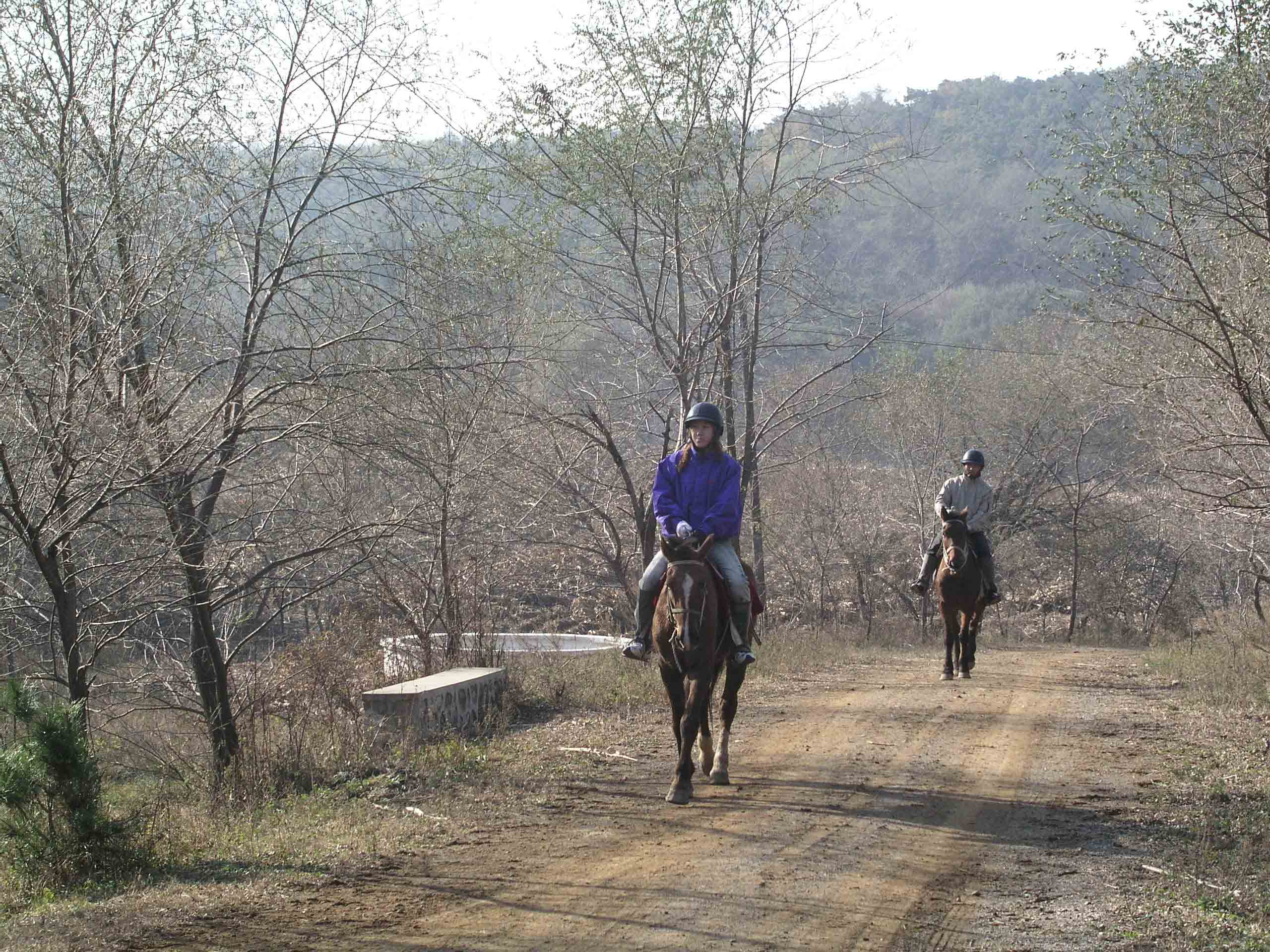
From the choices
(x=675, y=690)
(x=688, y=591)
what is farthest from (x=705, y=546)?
(x=675, y=690)

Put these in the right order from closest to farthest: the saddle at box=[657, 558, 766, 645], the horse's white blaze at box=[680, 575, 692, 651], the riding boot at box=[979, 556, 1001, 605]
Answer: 1. the horse's white blaze at box=[680, 575, 692, 651]
2. the saddle at box=[657, 558, 766, 645]
3. the riding boot at box=[979, 556, 1001, 605]

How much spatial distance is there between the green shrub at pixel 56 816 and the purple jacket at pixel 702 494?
13.4ft

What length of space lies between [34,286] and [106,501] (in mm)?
1796

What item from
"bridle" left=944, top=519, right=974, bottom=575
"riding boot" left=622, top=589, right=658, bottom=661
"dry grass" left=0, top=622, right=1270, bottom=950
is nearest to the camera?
"dry grass" left=0, top=622, right=1270, bottom=950

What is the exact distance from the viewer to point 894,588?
118 ft

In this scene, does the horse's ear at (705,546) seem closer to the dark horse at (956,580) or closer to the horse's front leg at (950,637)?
the dark horse at (956,580)

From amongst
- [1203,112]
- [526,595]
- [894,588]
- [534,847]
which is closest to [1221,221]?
[1203,112]

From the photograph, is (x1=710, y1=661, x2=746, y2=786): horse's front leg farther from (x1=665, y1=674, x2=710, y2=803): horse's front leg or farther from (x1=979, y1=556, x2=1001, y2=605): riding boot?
(x1=979, y1=556, x2=1001, y2=605): riding boot

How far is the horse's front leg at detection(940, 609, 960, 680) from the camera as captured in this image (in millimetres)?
15492

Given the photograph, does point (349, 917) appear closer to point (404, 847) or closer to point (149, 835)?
point (404, 847)

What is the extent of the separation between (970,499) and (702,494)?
7750 millimetres

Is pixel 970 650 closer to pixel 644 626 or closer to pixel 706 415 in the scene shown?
pixel 644 626

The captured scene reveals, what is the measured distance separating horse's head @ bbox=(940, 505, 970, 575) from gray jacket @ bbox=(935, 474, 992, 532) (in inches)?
3.4

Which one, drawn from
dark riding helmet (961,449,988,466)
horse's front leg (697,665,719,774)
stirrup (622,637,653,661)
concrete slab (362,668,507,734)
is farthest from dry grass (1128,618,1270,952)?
concrete slab (362,668,507,734)
